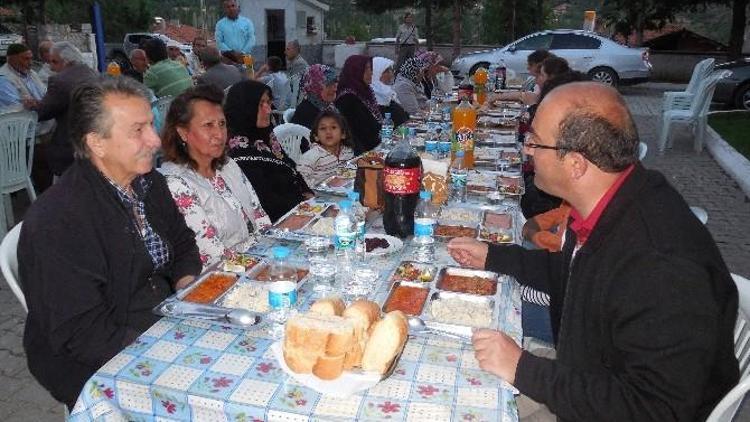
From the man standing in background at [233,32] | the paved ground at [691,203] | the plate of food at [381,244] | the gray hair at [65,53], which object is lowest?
the paved ground at [691,203]

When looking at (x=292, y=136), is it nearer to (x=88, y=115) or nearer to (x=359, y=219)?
(x=359, y=219)

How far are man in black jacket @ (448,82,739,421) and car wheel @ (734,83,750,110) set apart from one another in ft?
45.2

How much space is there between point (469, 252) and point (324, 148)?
2784mm

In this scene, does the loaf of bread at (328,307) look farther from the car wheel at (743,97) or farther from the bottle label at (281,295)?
the car wheel at (743,97)

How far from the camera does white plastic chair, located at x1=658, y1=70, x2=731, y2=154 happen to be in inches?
359

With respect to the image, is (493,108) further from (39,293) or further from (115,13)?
(115,13)

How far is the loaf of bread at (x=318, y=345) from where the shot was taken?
5.14 ft

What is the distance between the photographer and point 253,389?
162 cm

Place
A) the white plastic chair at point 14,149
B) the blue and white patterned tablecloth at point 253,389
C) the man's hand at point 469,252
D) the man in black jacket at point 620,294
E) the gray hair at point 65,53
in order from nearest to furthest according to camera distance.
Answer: the man in black jacket at point 620,294, the blue and white patterned tablecloth at point 253,389, the man's hand at point 469,252, the white plastic chair at point 14,149, the gray hair at point 65,53

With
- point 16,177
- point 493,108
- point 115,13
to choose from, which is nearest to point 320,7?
point 115,13

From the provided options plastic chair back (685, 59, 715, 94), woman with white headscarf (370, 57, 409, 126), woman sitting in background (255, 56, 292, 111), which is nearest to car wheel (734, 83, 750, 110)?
plastic chair back (685, 59, 715, 94)

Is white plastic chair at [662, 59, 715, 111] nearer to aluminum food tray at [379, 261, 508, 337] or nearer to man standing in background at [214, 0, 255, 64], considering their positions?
man standing in background at [214, 0, 255, 64]

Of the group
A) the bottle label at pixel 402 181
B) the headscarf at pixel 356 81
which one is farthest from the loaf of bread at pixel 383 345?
the headscarf at pixel 356 81

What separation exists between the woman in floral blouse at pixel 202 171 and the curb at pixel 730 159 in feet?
21.6
